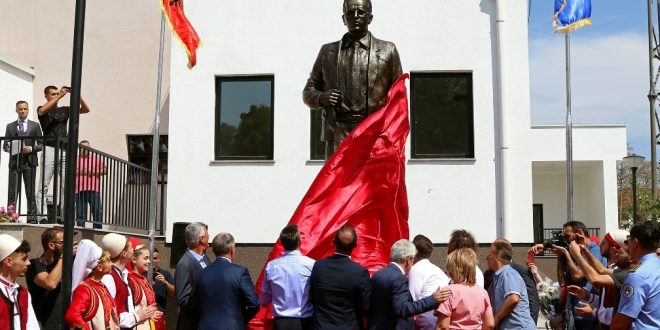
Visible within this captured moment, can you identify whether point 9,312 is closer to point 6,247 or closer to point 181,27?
point 6,247

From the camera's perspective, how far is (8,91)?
17.5 metres

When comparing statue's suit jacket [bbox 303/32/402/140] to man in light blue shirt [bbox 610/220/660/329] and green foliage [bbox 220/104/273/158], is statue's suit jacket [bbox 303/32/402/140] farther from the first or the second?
green foliage [bbox 220/104/273/158]

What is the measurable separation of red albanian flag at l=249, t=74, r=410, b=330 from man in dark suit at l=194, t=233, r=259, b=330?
121 cm

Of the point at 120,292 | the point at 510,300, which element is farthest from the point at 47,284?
the point at 510,300

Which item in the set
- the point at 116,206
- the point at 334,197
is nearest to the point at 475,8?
the point at 116,206

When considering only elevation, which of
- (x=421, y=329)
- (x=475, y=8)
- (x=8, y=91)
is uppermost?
(x=475, y=8)

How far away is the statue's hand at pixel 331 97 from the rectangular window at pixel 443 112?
25.1 feet

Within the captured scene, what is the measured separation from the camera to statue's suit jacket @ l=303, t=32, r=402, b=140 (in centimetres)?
857

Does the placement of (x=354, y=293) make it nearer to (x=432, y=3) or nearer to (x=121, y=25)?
(x=432, y=3)

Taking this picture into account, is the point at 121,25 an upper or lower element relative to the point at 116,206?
upper

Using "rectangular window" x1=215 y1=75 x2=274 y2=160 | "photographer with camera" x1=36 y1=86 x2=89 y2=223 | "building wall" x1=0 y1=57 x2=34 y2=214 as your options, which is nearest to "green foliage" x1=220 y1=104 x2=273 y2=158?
"rectangular window" x1=215 y1=75 x2=274 y2=160

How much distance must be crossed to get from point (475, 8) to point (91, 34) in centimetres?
821

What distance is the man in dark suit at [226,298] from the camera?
22.4ft

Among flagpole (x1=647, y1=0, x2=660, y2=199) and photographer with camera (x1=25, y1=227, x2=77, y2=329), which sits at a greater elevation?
flagpole (x1=647, y1=0, x2=660, y2=199)
